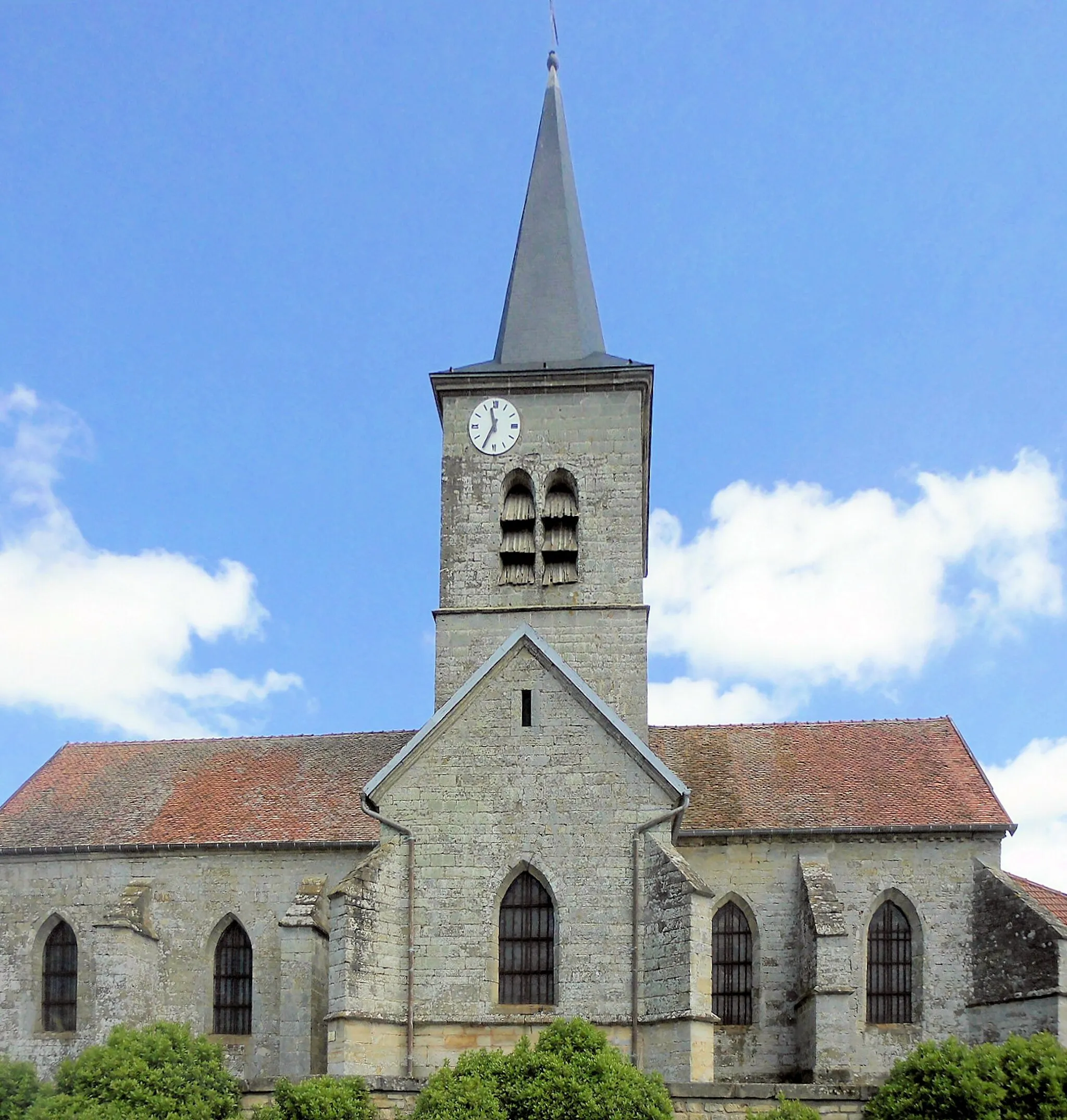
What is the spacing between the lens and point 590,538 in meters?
30.8

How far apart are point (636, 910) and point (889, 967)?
23.3ft

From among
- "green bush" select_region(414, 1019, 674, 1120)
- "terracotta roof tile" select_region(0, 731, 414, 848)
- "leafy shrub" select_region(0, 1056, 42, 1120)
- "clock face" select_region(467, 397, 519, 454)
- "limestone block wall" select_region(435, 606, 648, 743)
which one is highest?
"clock face" select_region(467, 397, 519, 454)

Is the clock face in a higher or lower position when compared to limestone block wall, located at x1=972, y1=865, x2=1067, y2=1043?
higher

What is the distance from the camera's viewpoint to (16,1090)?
2525cm

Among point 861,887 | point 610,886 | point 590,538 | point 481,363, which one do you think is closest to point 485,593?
point 590,538

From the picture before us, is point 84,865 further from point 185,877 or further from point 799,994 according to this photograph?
point 799,994

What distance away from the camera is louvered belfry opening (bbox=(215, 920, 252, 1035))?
98.2 ft

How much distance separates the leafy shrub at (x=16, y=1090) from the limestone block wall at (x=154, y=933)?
3183 mm

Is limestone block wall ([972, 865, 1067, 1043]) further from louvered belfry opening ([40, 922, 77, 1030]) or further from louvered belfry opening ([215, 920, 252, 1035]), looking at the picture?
louvered belfry opening ([40, 922, 77, 1030])

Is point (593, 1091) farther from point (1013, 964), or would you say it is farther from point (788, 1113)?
point (1013, 964)

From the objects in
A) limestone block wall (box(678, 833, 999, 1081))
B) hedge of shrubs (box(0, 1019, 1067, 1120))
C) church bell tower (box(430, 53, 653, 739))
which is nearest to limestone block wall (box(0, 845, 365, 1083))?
church bell tower (box(430, 53, 653, 739))

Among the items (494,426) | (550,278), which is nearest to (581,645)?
(494,426)

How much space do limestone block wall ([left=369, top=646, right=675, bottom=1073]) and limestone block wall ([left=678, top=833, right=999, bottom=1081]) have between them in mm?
4518

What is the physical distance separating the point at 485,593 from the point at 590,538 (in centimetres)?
255
